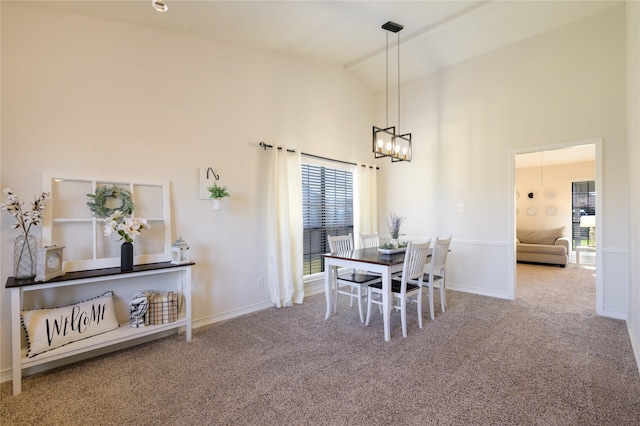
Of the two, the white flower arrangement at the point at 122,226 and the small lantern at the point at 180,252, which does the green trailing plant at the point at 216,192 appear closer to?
the small lantern at the point at 180,252

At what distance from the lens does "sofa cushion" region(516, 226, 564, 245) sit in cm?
719

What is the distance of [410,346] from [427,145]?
11.3 ft

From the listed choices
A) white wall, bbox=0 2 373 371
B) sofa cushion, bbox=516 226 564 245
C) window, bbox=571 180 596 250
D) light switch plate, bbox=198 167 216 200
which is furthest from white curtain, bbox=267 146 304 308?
window, bbox=571 180 596 250

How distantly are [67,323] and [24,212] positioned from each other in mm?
933

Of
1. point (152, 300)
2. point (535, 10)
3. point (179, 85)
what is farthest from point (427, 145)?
point (152, 300)

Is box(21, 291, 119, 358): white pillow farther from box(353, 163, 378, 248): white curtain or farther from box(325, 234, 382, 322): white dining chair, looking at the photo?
box(353, 163, 378, 248): white curtain

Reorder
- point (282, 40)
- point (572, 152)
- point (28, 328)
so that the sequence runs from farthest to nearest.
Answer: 1. point (572, 152)
2. point (282, 40)
3. point (28, 328)

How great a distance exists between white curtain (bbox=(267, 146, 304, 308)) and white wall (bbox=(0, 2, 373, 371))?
0.43 feet

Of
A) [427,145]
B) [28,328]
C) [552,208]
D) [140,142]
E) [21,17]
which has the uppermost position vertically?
[21,17]

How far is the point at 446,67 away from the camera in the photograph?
15.8 feet

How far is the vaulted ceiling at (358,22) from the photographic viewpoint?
291 cm

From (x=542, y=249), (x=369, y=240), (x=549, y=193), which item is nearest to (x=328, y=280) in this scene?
(x=369, y=240)

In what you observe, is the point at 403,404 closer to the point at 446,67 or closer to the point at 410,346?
the point at 410,346

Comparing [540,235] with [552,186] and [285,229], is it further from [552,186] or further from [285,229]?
[285,229]
